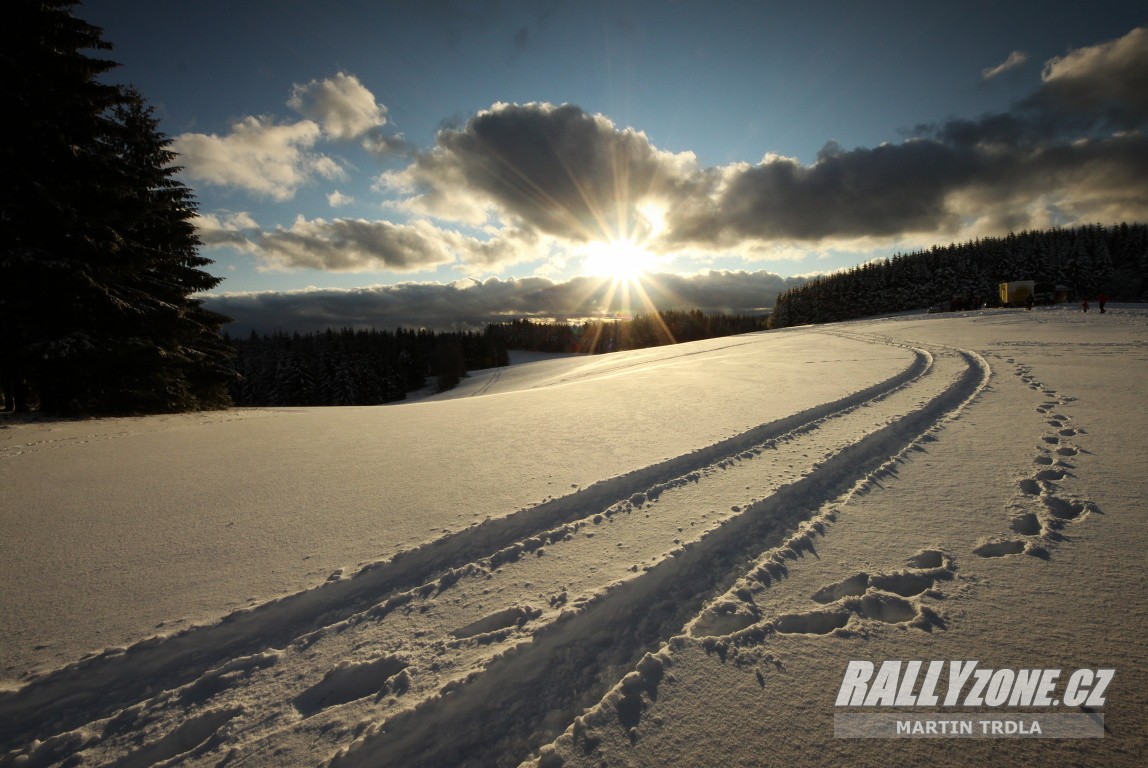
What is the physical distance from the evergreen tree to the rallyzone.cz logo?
52.8 feet

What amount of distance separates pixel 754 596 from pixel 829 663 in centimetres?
62

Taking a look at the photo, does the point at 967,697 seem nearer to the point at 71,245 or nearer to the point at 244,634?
the point at 244,634

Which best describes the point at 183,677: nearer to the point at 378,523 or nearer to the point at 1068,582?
the point at 378,523

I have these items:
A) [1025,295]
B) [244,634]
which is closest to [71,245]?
[244,634]

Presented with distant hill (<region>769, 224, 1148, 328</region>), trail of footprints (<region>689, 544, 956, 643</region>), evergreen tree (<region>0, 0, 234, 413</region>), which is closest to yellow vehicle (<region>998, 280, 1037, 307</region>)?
distant hill (<region>769, 224, 1148, 328</region>)

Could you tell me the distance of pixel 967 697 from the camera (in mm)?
2184

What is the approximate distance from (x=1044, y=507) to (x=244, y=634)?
22.9 ft

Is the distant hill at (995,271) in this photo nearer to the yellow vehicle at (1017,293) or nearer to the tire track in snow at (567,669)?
the yellow vehicle at (1017,293)

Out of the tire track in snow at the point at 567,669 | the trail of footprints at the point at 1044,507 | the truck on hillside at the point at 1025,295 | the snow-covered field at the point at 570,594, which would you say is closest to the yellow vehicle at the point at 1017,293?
the truck on hillside at the point at 1025,295

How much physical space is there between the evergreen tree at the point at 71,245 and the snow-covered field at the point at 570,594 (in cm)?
583

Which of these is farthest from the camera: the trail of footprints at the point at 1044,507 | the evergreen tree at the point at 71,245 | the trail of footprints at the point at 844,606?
the evergreen tree at the point at 71,245

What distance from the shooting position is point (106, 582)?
3314 mm

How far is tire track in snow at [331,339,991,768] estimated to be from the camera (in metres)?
2.04

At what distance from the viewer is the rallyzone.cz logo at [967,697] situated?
2041 millimetres
